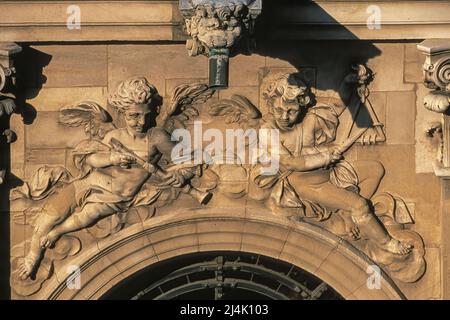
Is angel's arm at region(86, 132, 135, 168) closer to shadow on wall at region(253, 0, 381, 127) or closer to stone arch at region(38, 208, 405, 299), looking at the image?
stone arch at region(38, 208, 405, 299)

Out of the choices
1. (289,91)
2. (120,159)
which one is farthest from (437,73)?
(120,159)

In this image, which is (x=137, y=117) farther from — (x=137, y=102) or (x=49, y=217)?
(x=49, y=217)

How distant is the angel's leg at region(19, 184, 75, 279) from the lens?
20141 millimetres

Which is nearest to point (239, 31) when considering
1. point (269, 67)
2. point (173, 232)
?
point (269, 67)

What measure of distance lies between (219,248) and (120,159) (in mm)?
1373

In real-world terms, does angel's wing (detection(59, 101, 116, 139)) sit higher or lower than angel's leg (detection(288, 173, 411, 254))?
higher

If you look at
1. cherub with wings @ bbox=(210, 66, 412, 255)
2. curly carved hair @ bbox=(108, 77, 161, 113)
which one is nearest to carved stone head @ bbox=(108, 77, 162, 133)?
curly carved hair @ bbox=(108, 77, 161, 113)

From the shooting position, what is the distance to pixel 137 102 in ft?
65.3

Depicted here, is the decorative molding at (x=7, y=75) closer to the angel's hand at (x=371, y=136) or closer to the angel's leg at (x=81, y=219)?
the angel's leg at (x=81, y=219)

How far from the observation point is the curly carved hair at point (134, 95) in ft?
65.3

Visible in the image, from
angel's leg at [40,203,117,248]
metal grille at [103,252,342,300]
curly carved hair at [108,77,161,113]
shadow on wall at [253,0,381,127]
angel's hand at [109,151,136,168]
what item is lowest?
metal grille at [103,252,342,300]

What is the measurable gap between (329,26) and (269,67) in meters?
0.78

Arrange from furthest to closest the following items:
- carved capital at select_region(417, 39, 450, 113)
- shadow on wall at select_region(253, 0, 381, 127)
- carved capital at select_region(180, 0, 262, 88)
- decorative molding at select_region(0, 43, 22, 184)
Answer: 1. shadow on wall at select_region(253, 0, 381, 127)
2. decorative molding at select_region(0, 43, 22, 184)
3. carved capital at select_region(417, 39, 450, 113)
4. carved capital at select_region(180, 0, 262, 88)

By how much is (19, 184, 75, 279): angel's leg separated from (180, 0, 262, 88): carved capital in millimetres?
2133
